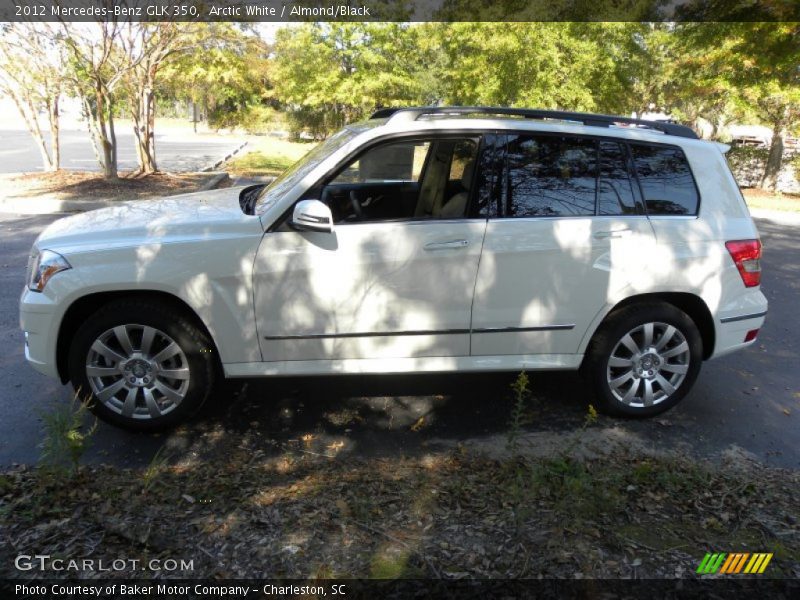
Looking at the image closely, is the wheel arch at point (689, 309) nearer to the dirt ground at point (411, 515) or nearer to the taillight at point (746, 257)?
the taillight at point (746, 257)

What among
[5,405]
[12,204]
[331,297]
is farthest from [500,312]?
[12,204]

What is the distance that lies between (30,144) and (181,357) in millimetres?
27847

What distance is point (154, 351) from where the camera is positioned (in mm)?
3584

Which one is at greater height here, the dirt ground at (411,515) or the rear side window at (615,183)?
the rear side window at (615,183)

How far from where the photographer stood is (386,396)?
428 cm

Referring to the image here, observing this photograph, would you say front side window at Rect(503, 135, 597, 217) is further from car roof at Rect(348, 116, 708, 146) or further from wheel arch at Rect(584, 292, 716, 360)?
wheel arch at Rect(584, 292, 716, 360)

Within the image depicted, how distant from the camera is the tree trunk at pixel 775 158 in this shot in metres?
17.5

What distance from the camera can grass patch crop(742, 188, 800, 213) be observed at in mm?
14867

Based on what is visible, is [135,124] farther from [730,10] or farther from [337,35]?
[730,10]

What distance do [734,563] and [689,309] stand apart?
191cm

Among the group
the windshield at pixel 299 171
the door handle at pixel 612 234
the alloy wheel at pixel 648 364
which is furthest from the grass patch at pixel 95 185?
the alloy wheel at pixel 648 364

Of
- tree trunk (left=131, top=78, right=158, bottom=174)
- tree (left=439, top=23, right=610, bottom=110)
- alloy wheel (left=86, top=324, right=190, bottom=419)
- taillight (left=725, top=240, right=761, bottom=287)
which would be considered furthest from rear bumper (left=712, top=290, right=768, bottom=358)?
tree trunk (left=131, top=78, right=158, bottom=174)

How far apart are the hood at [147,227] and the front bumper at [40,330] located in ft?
1.03

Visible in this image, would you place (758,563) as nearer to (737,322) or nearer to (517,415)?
(517,415)
